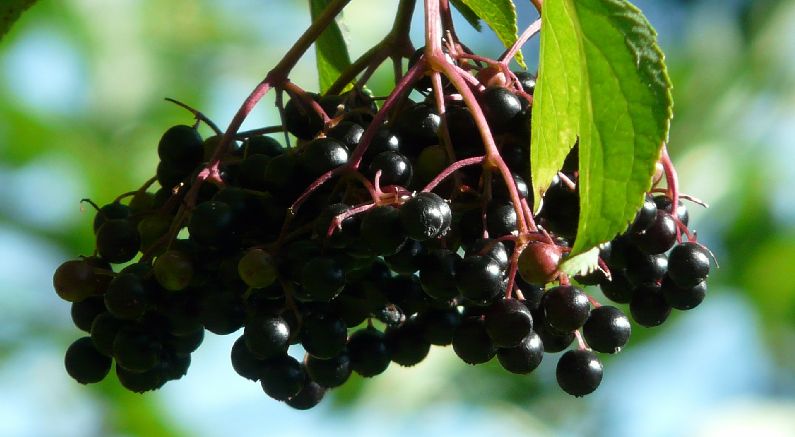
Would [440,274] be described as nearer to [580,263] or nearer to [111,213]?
[580,263]

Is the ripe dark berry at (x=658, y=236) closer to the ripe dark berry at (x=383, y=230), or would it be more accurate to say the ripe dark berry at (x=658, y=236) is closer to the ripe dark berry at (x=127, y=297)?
the ripe dark berry at (x=383, y=230)

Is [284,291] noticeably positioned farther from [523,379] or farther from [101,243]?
[523,379]

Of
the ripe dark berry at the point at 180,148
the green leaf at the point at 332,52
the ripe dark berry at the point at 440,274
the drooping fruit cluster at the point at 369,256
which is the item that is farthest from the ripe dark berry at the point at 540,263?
the green leaf at the point at 332,52

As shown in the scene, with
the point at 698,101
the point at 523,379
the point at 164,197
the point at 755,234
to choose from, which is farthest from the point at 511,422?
the point at 164,197

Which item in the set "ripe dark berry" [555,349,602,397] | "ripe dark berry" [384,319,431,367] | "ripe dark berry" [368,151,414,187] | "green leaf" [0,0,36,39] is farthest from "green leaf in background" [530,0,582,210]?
"green leaf" [0,0,36,39]

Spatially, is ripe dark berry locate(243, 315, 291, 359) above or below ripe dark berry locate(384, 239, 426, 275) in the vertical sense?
below

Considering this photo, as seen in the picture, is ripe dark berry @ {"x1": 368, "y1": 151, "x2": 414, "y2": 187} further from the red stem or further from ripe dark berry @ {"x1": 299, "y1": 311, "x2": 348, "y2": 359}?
ripe dark berry @ {"x1": 299, "y1": 311, "x2": 348, "y2": 359}

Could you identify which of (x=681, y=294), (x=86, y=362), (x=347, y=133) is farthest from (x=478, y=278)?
(x=86, y=362)
